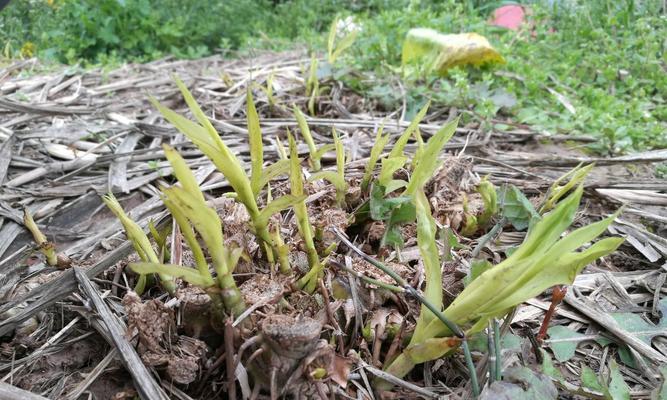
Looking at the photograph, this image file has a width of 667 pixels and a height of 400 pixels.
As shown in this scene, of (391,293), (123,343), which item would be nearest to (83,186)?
(123,343)

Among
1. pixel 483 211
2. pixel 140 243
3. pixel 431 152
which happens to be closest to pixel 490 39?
pixel 483 211

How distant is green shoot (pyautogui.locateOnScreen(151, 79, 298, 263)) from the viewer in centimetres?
95

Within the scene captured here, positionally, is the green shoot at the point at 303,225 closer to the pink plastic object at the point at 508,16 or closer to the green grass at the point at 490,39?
the green grass at the point at 490,39

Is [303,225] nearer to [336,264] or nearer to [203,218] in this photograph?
[336,264]

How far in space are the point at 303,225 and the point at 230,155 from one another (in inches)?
8.5

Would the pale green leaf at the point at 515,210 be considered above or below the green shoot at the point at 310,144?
below

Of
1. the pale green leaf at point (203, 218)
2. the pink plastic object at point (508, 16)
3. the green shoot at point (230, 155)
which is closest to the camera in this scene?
the pale green leaf at point (203, 218)

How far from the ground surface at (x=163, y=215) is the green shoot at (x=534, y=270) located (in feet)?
0.47

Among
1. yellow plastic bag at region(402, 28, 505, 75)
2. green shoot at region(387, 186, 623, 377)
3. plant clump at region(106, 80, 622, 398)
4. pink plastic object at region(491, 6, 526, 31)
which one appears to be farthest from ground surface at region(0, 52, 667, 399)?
pink plastic object at region(491, 6, 526, 31)

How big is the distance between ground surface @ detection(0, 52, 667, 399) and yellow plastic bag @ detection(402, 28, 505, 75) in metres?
0.46

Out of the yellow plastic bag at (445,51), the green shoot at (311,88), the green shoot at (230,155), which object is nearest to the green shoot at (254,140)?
the green shoot at (230,155)

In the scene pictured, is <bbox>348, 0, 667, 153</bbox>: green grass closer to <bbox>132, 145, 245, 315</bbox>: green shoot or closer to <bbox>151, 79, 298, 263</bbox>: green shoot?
<bbox>151, 79, 298, 263</bbox>: green shoot

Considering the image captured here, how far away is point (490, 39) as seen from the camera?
11.5ft

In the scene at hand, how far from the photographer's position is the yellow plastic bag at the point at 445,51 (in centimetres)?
275
